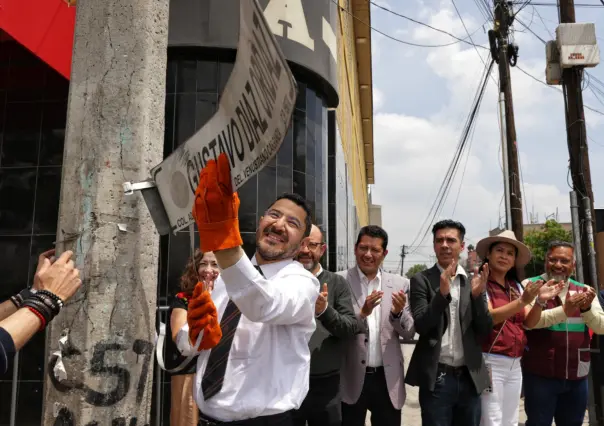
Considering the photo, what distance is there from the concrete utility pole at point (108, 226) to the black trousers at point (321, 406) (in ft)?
4.25

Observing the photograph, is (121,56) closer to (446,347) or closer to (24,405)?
(446,347)

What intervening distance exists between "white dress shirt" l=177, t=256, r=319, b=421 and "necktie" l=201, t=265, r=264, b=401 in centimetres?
2

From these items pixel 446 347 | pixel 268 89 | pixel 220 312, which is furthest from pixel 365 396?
pixel 268 89

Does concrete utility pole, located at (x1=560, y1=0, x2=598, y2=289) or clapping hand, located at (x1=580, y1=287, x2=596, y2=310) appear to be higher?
concrete utility pole, located at (x1=560, y1=0, x2=598, y2=289)

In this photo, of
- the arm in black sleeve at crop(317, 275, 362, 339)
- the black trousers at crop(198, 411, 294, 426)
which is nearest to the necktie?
the black trousers at crop(198, 411, 294, 426)

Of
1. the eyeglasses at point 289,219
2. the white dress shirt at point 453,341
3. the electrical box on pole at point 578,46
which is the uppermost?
the electrical box on pole at point 578,46

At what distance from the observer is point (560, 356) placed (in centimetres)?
427

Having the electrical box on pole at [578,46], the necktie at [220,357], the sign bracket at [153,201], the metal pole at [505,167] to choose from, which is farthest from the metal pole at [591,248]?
the sign bracket at [153,201]

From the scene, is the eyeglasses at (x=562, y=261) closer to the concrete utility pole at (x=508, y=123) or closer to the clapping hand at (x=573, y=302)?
the clapping hand at (x=573, y=302)

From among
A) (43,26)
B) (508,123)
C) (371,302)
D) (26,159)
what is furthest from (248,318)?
(508,123)

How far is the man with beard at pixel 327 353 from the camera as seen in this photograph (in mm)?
3408

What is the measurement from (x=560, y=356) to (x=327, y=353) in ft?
6.71

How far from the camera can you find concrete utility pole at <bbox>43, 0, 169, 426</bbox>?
225 centimetres

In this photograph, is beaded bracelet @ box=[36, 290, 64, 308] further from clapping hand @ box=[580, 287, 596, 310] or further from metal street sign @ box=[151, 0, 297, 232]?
clapping hand @ box=[580, 287, 596, 310]
